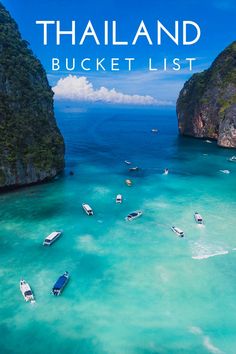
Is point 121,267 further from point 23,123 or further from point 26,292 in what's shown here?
point 23,123

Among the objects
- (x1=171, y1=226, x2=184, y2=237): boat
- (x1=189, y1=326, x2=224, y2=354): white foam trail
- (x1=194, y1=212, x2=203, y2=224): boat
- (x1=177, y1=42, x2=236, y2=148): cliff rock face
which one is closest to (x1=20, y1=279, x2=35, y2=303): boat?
(x1=189, y1=326, x2=224, y2=354): white foam trail

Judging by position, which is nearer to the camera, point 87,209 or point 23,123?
point 87,209

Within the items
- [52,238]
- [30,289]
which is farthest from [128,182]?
[30,289]

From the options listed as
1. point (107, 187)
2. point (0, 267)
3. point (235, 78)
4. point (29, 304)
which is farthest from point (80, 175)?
point (235, 78)

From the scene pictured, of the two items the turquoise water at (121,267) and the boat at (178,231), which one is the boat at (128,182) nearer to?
the turquoise water at (121,267)

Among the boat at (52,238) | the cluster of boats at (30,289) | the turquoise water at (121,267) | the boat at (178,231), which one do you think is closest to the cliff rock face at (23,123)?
the turquoise water at (121,267)
